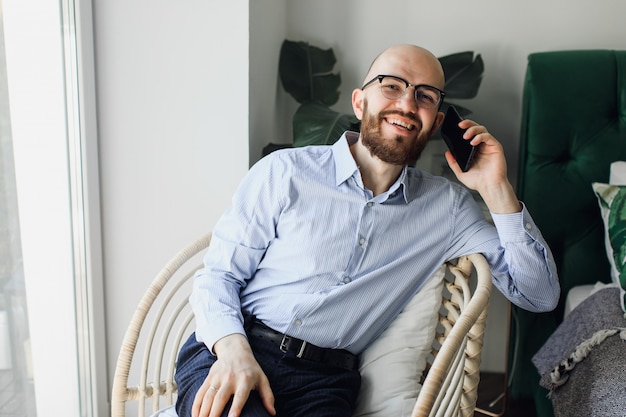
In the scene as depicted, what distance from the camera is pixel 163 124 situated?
1899 millimetres

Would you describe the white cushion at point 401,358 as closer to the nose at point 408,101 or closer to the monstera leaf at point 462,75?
the nose at point 408,101

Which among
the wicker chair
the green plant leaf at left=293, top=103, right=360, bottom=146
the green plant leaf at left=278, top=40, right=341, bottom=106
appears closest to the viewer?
the wicker chair

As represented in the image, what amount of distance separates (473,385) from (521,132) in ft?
3.15

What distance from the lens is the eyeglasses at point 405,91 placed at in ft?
4.96

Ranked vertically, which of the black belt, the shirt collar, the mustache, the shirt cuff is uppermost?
the mustache

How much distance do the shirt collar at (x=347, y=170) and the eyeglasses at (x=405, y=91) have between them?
153 millimetres

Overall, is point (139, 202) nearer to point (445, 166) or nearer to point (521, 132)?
point (445, 166)

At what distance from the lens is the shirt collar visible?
154 cm

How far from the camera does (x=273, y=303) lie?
1.52 m

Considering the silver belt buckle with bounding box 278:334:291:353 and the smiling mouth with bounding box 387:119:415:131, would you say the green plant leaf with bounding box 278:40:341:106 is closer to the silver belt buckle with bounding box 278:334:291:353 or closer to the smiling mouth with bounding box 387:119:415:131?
the smiling mouth with bounding box 387:119:415:131

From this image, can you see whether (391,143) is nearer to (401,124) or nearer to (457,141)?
(401,124)

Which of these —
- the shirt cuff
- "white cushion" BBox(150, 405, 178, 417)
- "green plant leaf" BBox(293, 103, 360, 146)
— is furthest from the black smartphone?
"white cushion" BBox(150, 405, 178, 417)

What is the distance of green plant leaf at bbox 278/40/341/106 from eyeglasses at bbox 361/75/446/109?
697mm

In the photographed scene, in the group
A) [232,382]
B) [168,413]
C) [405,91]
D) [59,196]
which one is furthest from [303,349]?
[59,196]
